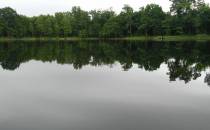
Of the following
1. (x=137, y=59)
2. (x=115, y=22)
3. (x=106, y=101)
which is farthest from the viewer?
(x=115, y=22)

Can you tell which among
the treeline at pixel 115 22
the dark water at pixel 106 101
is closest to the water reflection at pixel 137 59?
the dark water at pixel 106 101

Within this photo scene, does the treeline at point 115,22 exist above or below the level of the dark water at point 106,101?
above

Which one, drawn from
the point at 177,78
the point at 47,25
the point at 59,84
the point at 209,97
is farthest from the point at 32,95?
the point at 47,25

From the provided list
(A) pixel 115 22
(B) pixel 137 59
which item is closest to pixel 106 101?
(B) pixel 137 59

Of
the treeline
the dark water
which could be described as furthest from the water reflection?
the treeline

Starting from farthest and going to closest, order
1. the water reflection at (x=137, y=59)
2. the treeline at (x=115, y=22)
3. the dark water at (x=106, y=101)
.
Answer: the treeline at (x=115, y=22) → the water reflection at (x=137, y=59) → the dark water at (x=106, y=101)

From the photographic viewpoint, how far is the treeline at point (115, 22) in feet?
295

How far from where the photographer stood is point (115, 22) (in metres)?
101

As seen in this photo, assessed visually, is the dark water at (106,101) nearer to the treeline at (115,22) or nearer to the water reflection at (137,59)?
the water reflection at (137,59)

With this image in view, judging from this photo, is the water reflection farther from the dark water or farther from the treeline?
the treeline

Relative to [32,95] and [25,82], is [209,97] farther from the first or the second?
[25,82]

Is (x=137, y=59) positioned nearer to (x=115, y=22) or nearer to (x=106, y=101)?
(x=106, y=101)

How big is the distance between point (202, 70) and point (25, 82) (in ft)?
39.9

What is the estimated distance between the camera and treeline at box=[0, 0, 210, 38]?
90000mm
